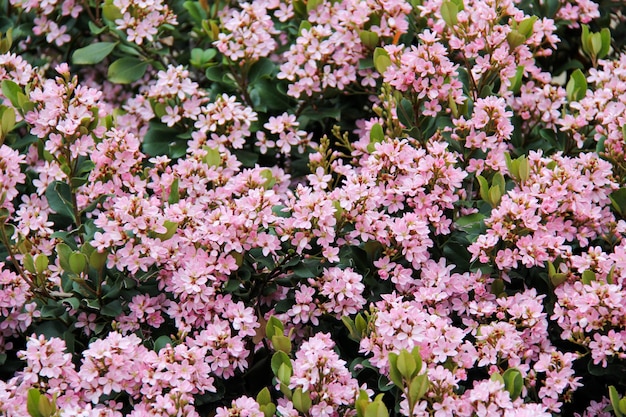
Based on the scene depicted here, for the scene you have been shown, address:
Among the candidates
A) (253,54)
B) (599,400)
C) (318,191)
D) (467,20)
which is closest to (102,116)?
(253,54)

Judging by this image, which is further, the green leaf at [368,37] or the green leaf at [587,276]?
the green leaf at [368,37]

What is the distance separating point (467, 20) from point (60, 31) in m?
1.63

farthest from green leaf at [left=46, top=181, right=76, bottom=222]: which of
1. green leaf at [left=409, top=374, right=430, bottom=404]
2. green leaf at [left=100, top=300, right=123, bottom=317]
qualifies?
green leaf at [left=409, top=374, right=430, bottom=404]

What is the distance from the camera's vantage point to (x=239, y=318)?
2.36 metres

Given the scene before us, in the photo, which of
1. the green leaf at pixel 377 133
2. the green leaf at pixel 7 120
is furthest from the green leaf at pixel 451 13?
the green leaf at pixel 7 120

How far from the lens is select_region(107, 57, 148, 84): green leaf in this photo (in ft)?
10.8

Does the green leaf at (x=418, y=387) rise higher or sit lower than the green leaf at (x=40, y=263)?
lower

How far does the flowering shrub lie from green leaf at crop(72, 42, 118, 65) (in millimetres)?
334

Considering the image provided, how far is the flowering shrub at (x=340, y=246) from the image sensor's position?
2.22 meters

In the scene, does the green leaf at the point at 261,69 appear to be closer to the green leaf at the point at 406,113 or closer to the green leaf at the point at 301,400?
the green leaf at the point at 406,113

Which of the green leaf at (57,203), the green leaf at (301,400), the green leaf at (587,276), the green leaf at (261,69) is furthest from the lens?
the green leaf at (261,69)

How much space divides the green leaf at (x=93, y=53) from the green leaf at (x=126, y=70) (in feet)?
0.17

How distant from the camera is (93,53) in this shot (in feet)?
10.9

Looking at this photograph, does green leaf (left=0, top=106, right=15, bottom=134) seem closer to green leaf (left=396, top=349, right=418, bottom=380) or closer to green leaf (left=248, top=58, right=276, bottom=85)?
green leaf (left=248, top=58, right=276, bottom=85)
